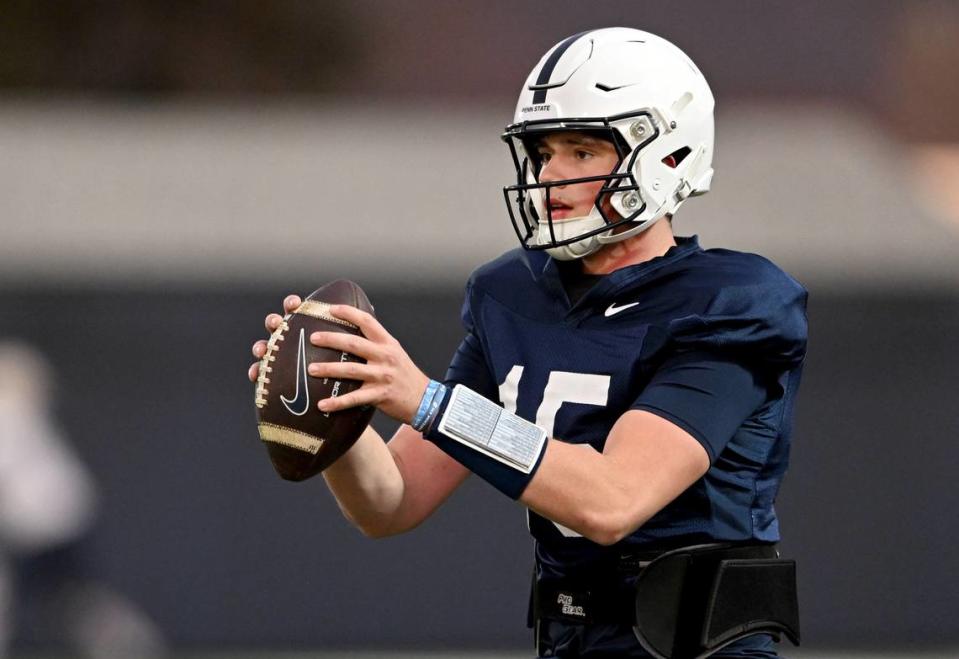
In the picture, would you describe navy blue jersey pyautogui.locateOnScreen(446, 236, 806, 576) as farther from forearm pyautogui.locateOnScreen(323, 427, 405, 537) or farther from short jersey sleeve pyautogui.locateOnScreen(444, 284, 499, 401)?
forearm pyautogui.locateOnScreen(323, 427, 405, 537)

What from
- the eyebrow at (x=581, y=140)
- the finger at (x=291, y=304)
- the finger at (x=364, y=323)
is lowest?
the finger at (x=364, y=323)

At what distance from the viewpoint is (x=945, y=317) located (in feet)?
26.0

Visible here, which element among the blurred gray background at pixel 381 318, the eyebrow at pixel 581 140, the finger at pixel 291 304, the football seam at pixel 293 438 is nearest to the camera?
the football seam at pixel 293 438

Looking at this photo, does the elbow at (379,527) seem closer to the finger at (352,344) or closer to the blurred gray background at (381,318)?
the finger at (352,344)

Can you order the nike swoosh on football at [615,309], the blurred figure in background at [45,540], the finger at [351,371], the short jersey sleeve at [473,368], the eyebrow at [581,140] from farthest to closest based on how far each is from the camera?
the blurred figure in background at [45,540], the short jersey sleeve at [473,368], the eyebrow at [581,140], the nike swoosh on football at [615,309], the finger at [351,371]

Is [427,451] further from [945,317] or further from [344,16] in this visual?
[344,16]

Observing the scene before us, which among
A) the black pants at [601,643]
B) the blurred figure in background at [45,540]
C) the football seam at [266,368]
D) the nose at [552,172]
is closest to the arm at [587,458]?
the football seam at [266,368]

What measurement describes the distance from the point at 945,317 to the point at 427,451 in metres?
5.55

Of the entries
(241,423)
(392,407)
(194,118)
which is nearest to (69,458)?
(241,423)

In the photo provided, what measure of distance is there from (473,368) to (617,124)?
1.69ft

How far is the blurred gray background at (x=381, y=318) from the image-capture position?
767cm

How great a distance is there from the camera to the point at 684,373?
255 cm

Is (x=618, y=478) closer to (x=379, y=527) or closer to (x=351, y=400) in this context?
(x=351, y=400)

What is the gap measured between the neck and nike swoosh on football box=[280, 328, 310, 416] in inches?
25.0
